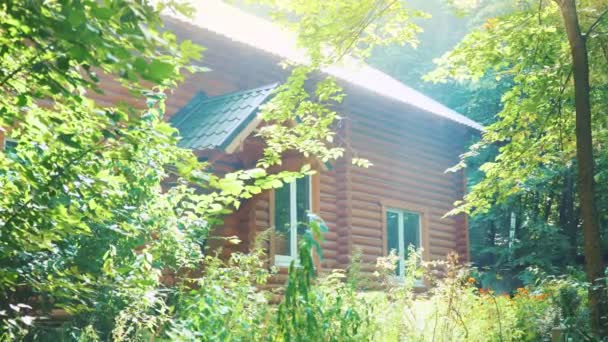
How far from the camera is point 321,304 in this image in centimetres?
475

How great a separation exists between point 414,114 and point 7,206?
→ 1380 cm

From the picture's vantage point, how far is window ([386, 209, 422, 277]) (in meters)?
16.3

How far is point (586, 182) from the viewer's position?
776cm

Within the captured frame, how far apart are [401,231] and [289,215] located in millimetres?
4438

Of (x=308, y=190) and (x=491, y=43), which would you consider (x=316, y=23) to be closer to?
(x=491, y=43)

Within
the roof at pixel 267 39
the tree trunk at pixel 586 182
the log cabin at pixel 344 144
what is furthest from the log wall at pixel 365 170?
the tree trunk at pixel 586 182

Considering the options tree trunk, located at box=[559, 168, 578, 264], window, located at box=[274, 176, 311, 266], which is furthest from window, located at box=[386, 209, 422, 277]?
tree trunk, located at box=[559, 168, 578, 264]

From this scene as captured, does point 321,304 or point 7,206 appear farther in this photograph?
point 321,304

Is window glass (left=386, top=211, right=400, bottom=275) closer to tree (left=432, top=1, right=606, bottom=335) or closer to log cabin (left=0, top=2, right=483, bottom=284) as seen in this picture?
log cabin (left=0, top=2, right=483, bottom=284)

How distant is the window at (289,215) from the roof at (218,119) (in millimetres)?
1976

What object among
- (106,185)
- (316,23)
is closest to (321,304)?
(106,185)

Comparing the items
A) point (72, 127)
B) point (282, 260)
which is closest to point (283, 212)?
point (282, 260)

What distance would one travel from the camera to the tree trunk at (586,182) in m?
7.33

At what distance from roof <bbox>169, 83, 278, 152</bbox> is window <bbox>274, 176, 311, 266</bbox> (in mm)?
1976
